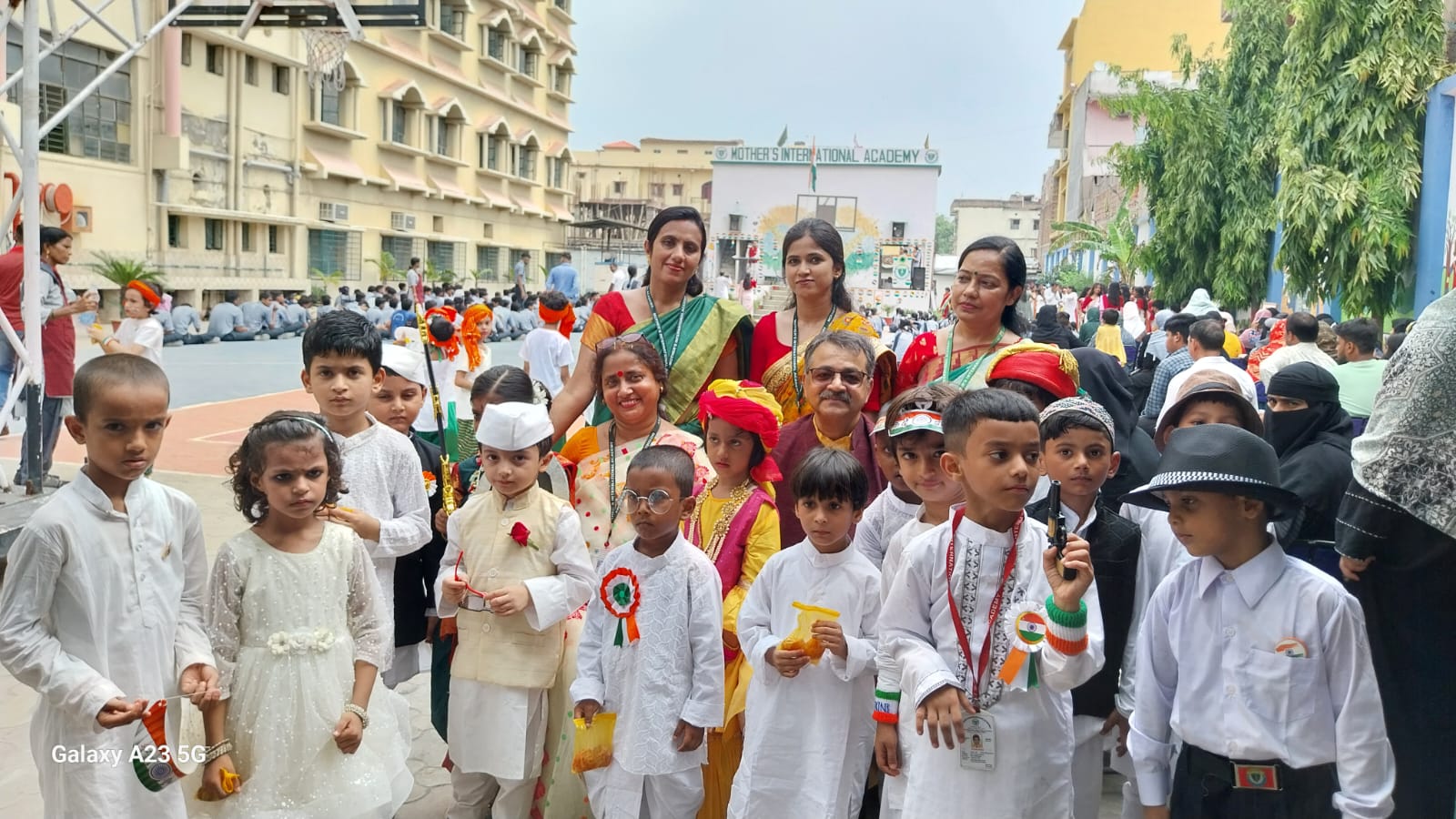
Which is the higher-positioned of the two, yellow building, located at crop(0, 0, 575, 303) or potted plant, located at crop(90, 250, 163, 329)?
yellow building, located at crop(0, 0, 575, 303)

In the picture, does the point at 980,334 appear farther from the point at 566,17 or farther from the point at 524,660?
the point at 566,17

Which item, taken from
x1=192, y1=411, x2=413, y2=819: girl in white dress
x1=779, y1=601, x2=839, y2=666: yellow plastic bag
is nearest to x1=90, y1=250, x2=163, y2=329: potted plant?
x1=192, y1=411, x2=413, y2=819: girl in white dress

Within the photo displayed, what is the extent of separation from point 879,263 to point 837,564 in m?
25.8

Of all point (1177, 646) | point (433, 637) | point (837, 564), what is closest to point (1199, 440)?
point (1177, 646)

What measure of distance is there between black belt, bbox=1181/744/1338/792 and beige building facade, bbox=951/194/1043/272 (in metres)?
83.4

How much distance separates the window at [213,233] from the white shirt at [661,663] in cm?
2600

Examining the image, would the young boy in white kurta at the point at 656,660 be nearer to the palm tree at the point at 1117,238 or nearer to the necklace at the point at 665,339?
the necklace at the point at 665,339

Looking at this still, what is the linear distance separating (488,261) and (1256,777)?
41487mm

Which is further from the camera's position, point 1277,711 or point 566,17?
point 566,17

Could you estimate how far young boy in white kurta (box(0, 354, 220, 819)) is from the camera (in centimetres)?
259

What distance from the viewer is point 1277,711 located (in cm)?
244

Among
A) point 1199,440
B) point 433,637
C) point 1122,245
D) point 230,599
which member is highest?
point 1122,245

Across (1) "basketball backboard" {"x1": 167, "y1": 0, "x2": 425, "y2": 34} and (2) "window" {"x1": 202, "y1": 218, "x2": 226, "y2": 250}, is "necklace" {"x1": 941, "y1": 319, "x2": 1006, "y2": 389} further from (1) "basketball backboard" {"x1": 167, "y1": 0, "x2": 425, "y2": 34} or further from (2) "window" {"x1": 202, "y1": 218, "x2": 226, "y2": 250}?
(2) "window" {"x1": 202, "y1": 218, "x2": 226, "y2": 250}

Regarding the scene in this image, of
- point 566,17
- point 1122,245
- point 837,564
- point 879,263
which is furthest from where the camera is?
point 566,17
